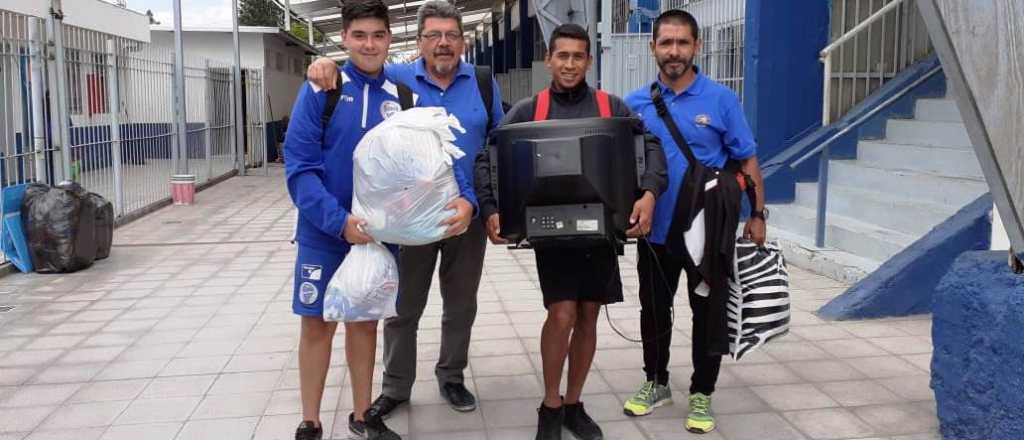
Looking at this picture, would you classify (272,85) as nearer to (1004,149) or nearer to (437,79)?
(437,79)

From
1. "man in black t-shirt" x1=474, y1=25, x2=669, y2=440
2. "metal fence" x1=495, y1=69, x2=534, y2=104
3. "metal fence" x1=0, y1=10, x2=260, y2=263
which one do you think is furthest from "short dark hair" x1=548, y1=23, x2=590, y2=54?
"metal fence" x1=495, y1=69, x2=534, y2=104

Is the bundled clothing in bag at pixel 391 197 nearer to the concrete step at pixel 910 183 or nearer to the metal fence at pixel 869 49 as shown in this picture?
the concrete step at pixel 910 183

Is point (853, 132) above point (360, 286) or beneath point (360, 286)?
above

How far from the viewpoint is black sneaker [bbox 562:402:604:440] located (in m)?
3.65

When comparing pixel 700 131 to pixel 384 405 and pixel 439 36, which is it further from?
pixel 384 405

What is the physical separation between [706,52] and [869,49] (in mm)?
2537

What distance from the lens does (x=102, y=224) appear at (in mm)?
7957

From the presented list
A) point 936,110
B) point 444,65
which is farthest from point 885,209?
point 444,65

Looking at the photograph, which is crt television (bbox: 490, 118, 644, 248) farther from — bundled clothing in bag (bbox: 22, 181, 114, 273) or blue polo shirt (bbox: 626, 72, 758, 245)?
bundled clothing in bag (bbox: 22, 181, 114, 273)

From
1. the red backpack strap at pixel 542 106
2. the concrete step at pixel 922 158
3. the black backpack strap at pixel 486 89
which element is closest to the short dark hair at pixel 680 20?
the red backpack strap at pixel 542 106

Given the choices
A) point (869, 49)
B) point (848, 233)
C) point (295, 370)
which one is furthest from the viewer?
point (869, 49)

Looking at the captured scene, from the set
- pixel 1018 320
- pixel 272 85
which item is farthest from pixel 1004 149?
pixel 272 85

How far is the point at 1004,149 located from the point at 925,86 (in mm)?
5903

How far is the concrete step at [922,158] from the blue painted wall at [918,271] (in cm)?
134
